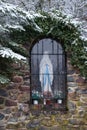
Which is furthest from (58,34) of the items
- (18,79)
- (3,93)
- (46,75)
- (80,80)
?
(3,93)

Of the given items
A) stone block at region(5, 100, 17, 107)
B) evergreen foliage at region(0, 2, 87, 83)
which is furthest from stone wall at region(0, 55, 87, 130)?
evergreen foliage at region(0, 2, 87, 83)

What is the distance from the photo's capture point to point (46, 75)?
26.8 feet

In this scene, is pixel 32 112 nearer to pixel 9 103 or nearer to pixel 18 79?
pixel 9 103

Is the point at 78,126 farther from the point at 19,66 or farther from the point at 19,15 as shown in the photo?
the point at 19,15

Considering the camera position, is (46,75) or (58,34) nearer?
(58,34)

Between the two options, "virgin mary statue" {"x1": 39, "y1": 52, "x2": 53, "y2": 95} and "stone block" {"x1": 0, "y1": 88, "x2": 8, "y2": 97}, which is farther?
"virgin mary statue" {"x1": 39, "y1": 52, "x2": 53, "y2": 95}

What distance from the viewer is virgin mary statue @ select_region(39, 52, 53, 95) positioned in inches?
321

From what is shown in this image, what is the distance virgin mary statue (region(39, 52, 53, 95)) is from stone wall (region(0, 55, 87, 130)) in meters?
0.37

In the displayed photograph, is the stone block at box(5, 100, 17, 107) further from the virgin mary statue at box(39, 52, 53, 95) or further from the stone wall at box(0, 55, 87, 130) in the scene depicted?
the virgin mary statue at box(39, 52, 53, 95)

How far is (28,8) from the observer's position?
822 cm

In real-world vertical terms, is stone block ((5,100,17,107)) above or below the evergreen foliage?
below

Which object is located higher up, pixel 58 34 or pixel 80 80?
pixel 58 34

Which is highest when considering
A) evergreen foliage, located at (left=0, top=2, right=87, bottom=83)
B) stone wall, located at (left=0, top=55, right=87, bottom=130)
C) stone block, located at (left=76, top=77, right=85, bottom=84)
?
evergreen foliage, located at (left=0, top=2, right=87, bottom=83)

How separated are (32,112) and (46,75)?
0.85m
